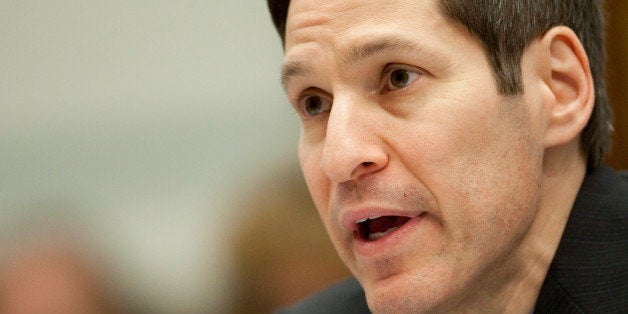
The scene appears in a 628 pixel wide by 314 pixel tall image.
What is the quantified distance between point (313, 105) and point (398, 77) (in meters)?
0.28

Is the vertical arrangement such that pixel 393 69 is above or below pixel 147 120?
above

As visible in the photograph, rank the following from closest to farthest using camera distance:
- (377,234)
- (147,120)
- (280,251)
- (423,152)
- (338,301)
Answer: (423,152) → (377,234) → (338,301) → (280,251) → (147,120)

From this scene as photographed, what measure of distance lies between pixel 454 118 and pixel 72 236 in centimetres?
262

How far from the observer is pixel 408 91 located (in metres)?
1.82

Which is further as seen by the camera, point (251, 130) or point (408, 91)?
point (251, 130)


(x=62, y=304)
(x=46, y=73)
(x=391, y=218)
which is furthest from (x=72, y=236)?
(x=391, y=218)

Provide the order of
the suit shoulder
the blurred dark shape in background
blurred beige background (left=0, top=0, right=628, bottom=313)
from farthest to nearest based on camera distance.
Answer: blurred beige background (left=0, top=0, right=628, bottom=313) < the blurred dark shape in background < the suit shoulder

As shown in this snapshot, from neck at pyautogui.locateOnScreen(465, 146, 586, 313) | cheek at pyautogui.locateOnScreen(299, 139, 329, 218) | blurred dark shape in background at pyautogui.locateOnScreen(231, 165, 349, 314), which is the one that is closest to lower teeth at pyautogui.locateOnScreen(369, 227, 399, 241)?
cheek at pyautogui.locateOnScreen(299, 139, 329, 218)

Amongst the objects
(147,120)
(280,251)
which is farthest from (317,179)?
(147,120)

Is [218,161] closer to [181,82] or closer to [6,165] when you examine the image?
[181,82]

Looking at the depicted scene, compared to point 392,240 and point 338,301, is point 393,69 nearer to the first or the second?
point 392,240

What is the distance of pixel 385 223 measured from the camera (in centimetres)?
189

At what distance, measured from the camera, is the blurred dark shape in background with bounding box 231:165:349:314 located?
12.4 ft

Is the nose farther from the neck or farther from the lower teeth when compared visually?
the neck
